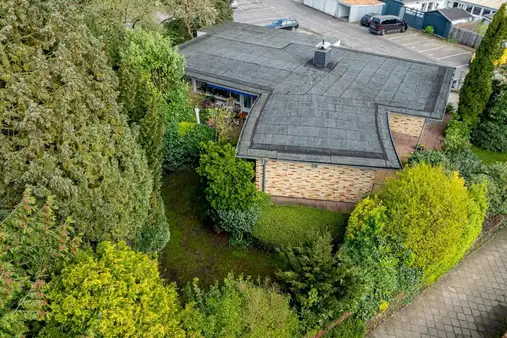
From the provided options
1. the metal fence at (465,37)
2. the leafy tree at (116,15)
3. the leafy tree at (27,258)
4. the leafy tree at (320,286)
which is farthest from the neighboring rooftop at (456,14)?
the leafy tree at (27,258)

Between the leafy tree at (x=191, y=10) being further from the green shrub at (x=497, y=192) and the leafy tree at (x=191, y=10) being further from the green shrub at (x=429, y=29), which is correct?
the green shrub at (x=429, y=29)

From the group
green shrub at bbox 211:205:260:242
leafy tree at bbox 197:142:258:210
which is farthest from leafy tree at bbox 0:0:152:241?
green shrub at bbox 211:205:260:242

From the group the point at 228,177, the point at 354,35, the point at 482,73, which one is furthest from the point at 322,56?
the point at 354,35

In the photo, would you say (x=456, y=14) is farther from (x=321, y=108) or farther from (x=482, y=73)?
(x=321, y=108)

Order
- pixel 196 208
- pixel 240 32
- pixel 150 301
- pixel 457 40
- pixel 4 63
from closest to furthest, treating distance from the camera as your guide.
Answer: pixel 4 63 < pixel 150 301 < pixel 196 208 < pixel 240 32 < pixel 457 40

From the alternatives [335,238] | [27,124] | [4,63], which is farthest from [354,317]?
[4,63]

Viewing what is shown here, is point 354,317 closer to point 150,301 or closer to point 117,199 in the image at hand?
point 150,301

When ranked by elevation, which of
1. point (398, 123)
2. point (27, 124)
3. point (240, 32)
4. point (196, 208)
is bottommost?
point (196, 208)

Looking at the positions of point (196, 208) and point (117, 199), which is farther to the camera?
point (196, 208)
